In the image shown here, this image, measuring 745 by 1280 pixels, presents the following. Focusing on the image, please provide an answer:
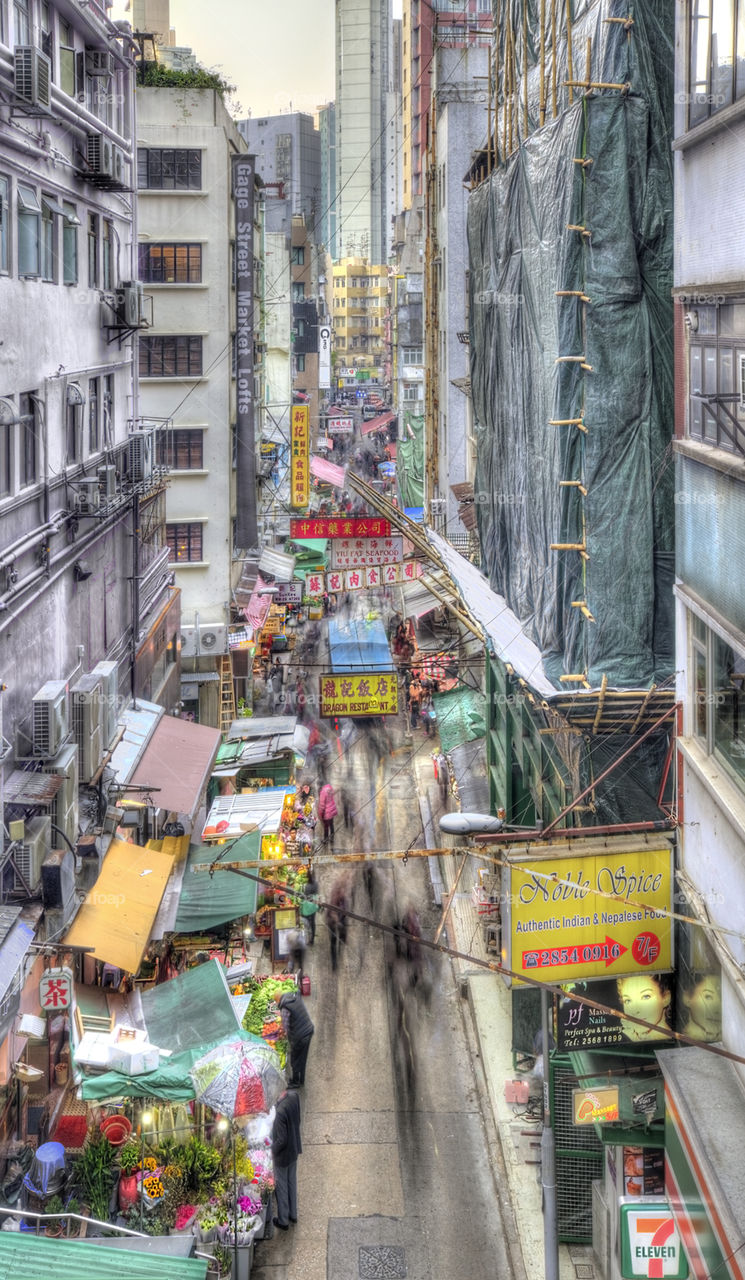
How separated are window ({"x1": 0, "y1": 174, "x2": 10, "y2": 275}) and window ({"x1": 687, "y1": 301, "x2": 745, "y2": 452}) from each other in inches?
286

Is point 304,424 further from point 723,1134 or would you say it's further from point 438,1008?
point 723,1134

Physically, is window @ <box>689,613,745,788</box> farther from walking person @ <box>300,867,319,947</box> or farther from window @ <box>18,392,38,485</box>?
walking person @ <box>300,867,319,947</box>

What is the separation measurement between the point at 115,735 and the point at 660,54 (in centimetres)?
1182

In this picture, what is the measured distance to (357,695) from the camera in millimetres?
27188

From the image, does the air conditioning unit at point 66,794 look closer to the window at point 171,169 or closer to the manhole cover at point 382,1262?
the manhole cover at point 382,1262

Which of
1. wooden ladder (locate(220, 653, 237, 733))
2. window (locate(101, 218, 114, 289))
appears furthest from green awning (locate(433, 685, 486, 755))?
window (locate(101, 218, 114, 289))

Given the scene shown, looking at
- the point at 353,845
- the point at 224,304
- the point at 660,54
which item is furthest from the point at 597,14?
the point at 224,304

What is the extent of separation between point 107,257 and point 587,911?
556 inches

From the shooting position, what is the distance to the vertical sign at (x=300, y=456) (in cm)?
3981

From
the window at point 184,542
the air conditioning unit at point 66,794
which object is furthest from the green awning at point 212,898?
the window at point 184,542

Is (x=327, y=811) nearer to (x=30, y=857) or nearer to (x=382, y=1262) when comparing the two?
(x=30, y=857)

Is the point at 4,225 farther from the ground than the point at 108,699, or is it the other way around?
the point at 4,225

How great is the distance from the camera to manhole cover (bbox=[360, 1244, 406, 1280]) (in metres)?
12.5

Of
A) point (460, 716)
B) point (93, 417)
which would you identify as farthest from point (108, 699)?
point (460, 716)
